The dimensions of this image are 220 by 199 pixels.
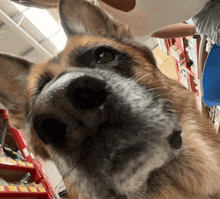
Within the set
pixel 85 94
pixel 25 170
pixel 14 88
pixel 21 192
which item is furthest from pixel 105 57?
pixel 25 170

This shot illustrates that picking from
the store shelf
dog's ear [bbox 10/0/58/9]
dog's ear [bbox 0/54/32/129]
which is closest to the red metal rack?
the store shelf

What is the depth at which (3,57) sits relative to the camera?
87cm

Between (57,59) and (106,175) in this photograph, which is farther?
(57,59)

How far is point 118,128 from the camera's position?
17.7 inches

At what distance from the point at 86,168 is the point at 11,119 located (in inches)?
24.2

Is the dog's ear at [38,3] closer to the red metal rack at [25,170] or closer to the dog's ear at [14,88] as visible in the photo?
the dog's ear at [14,88]

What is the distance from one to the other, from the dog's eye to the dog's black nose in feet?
0.79

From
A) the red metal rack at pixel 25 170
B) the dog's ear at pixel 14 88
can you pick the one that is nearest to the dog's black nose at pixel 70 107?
the dog's ear at pixel 14 88

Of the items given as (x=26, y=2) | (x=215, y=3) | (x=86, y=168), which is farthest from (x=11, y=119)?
(x=215, y=3)

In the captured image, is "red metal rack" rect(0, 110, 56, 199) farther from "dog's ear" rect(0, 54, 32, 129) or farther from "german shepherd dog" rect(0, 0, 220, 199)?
"german shepherd dog" rect(0, 0, 220, 199)

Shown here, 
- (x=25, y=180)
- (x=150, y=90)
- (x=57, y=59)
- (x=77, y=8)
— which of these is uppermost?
(x=77, y=8)

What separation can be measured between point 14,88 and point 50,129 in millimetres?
568

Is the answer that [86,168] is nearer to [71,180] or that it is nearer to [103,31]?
[71,180]

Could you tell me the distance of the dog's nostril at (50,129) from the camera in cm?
45
